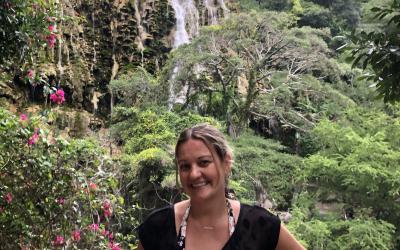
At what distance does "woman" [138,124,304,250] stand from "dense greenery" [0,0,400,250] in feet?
4.03

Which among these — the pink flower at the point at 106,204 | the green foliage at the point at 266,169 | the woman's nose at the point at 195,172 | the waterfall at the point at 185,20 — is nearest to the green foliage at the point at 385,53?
the woman's nose at the point at 195,172

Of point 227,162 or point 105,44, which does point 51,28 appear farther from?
point 105,44

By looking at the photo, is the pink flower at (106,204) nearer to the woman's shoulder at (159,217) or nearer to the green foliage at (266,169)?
the woman's shoulder at (159,217)

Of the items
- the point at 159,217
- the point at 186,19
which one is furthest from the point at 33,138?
the point at 186,19

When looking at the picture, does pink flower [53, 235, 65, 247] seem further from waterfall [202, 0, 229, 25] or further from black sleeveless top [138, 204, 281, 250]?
waterfall [202, 0, 229, 25]

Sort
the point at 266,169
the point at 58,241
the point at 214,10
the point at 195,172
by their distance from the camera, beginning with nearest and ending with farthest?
the point at 195,172 < the point at 58,241 < the point at 266,169 < the point at 214,10

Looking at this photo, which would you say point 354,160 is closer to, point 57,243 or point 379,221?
point 379,221

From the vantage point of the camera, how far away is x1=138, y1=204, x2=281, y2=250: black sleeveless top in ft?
4.57

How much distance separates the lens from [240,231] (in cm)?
141

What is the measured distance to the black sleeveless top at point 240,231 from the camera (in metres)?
1.39

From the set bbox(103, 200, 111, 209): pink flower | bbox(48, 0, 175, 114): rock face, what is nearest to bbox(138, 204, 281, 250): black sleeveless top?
bbox(103, 200, 111, 209): pink flower

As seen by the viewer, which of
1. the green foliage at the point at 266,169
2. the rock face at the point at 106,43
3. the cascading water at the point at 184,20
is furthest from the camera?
Answer: the cascading water at the point at 184,20

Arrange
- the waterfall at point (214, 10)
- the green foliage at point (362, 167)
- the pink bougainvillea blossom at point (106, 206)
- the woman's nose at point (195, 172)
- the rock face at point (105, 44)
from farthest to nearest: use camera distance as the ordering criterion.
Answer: the waterfall at point (214, 10) → the rock face at point (105, 44) → the green foliage at point (362, 167) → the pink bougainvillea blossom at point (106, 206) → the woman's nose at point (195, 172)

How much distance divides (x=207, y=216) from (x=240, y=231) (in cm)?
11
